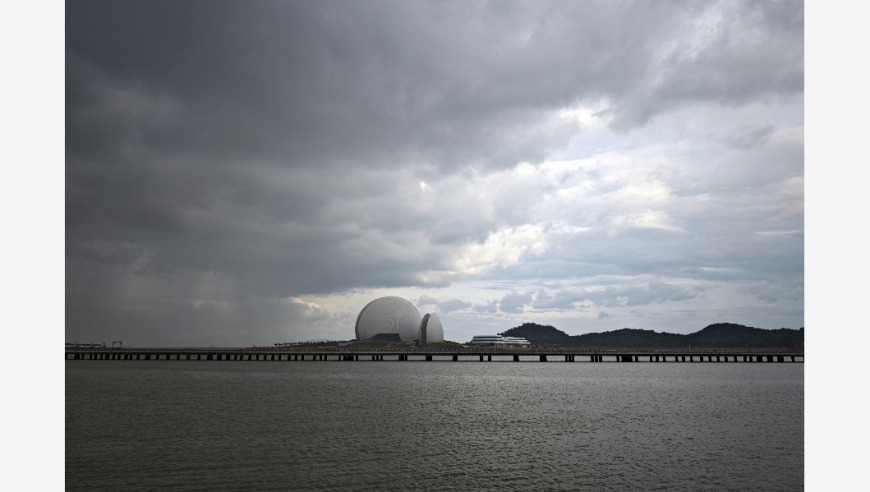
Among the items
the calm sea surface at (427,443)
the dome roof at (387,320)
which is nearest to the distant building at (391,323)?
the dome roof at (387,320)

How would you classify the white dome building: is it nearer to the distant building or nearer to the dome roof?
the distant building

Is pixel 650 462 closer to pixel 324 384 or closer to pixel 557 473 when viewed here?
pixel 557 473

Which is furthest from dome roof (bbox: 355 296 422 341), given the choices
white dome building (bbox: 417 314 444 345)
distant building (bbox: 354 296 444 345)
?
white dome building (bbox: 417 314 444 345)

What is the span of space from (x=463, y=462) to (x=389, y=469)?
10.6 feet

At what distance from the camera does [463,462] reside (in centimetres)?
2319

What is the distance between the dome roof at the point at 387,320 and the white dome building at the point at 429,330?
4.71 metres

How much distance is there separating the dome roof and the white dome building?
185 inches

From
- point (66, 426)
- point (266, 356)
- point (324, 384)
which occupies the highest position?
point (66, 426)

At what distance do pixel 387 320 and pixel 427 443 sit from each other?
162 meters

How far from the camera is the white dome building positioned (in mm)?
182375

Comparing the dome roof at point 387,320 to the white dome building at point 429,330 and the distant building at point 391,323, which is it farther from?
the white dome building at point 429,330

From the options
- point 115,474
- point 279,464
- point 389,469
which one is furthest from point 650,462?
point 115,474

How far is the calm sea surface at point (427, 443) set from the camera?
20.4 meters

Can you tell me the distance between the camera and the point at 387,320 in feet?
616
